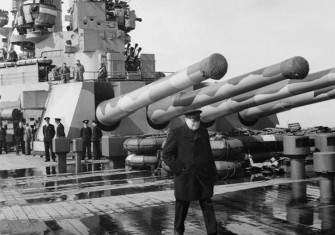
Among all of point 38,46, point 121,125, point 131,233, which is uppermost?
point 38,46

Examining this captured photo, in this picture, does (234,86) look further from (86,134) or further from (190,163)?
(86,134)

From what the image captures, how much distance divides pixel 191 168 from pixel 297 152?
403 centimetres

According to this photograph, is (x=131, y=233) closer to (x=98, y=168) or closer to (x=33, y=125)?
(x=98, y=168)

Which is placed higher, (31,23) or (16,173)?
(31,23)

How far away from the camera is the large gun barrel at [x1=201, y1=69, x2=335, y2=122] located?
799 cm

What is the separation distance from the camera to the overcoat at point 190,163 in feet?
14.2

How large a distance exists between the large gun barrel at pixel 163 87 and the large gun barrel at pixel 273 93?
139 centimetres

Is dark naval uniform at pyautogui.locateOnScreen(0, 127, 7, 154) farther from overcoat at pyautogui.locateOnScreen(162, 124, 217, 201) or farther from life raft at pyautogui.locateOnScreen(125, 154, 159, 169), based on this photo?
overcoat at pyautogui.locateOnScreen(162, 124, 217, 201)

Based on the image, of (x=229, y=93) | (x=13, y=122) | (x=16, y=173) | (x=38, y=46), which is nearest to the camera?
(x=229, y=93)

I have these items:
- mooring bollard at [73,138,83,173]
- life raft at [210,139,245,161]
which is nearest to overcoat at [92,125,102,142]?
mooring bollard at [73,138,83,173]

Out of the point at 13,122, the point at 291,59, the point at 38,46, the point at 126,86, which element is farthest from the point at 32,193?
the point at 38,46

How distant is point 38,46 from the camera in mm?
22938

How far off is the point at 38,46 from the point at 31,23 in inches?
47.4

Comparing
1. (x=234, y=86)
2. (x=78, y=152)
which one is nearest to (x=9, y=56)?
(x=78, y=152)
